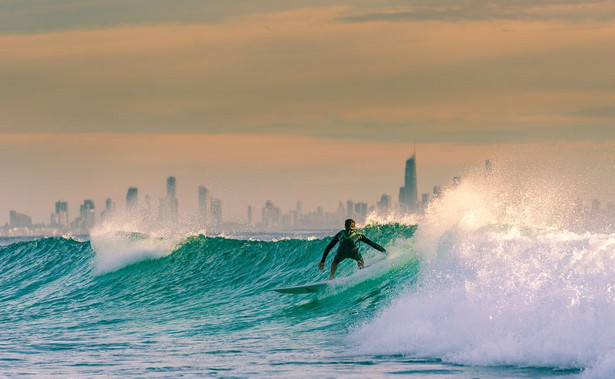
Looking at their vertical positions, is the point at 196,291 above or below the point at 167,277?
below

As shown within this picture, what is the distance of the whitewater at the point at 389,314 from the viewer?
1269cm

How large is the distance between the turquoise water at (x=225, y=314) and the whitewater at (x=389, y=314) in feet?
0.15

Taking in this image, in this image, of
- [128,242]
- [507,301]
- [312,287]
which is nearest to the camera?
[507,301]

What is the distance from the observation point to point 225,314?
21.8 meters

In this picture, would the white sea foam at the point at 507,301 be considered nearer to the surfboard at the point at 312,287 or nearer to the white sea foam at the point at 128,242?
the surfboard at the point at 312,287

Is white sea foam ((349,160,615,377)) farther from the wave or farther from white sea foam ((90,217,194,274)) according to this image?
white sea foam ((90,217,194,274))

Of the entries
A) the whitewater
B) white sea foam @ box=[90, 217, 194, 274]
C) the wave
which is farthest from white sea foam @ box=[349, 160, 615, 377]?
white sea foam @ box=[90, 217, 194, 274]

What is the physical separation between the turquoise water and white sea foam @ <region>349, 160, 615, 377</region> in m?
0.06

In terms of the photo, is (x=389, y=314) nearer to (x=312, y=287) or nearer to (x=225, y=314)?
(x=312, y=287)

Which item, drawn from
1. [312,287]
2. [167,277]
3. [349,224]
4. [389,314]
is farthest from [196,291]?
[389,314]

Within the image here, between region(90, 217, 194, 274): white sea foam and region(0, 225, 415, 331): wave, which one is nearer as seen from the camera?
region(0, 225, 415, 331): wave

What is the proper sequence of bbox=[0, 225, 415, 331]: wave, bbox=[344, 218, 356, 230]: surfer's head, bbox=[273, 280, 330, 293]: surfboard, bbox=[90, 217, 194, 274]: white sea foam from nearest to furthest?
bbox=[344, 218, 356, 230]: surfer's head, bbox=[273, 280, 330, 293]: surfboard, bbox=[0, 225, 415, 331]: wave, bbox=[90, 217, 194, 274]: white sea foam

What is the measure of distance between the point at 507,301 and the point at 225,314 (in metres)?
9.44

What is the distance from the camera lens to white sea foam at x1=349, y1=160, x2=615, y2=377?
1246 centimetres
